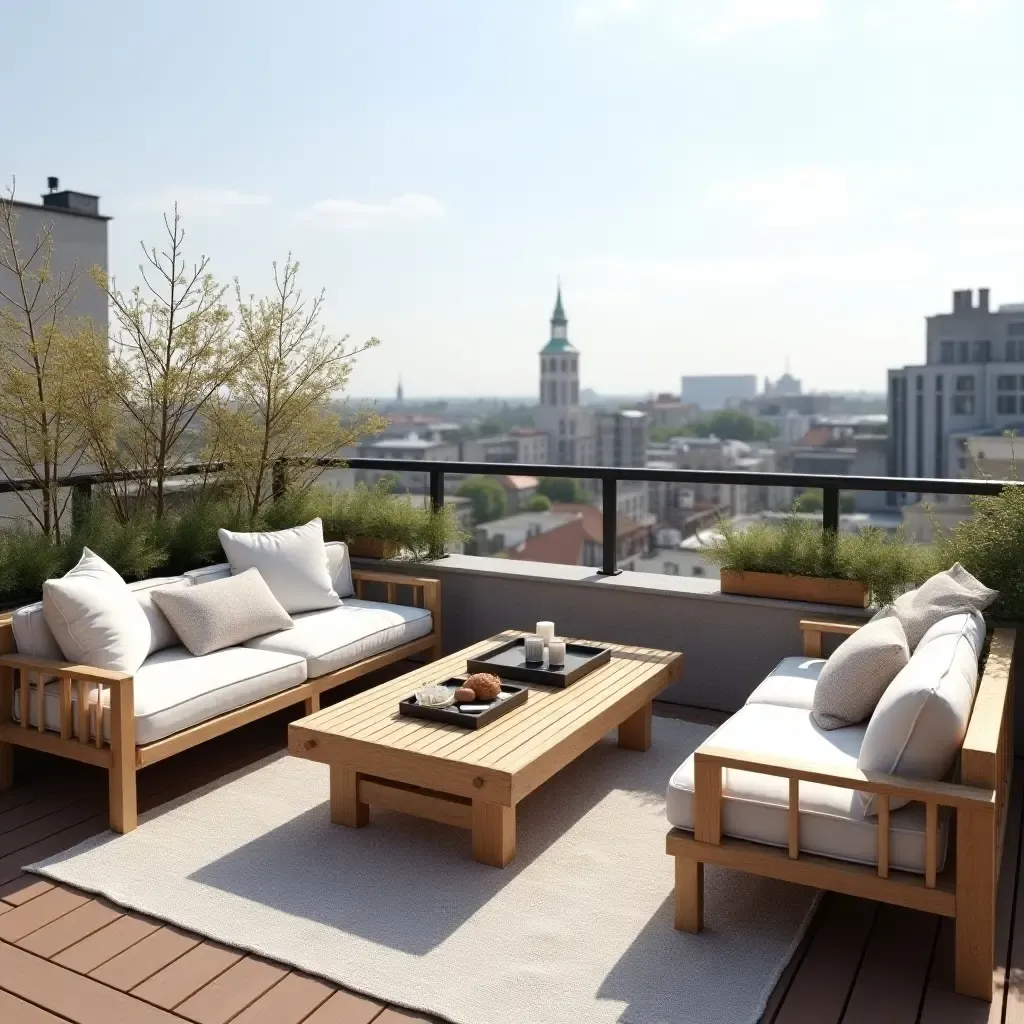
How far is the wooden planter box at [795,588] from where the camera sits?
171 inches

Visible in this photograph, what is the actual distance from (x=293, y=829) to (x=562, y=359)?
48012mm

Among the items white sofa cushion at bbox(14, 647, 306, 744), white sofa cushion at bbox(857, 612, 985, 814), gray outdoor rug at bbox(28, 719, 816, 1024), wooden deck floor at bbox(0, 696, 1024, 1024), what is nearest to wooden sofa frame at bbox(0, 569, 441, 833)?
white sofa cushion at bbox(14, 647, 306, 744)

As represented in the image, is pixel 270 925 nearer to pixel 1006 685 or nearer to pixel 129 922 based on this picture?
pixel 129 922

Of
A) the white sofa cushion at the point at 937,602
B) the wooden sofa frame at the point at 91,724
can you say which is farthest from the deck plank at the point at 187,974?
the white sofa cushion at the point at 937,602

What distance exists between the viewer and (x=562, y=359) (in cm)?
5041

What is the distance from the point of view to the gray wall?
179 inches

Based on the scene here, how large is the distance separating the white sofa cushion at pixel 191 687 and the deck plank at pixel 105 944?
748 millimetres

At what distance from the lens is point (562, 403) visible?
48.1 m

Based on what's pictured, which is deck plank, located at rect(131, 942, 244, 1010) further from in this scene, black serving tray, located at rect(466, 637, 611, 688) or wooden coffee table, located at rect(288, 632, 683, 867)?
black serving tray, located at rect(466, 637, 611, 688)

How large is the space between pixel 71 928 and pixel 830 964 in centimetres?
200

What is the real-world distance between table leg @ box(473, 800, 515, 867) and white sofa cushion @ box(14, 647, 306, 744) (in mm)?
1117

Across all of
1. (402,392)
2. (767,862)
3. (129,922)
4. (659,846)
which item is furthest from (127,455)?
(402,392)

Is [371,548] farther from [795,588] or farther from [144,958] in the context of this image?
[144,958]

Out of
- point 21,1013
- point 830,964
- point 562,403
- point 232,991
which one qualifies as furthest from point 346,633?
point 562,403
